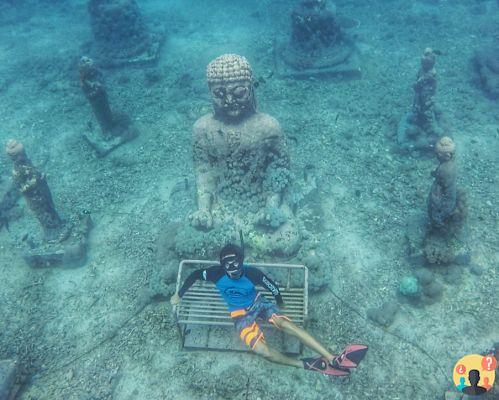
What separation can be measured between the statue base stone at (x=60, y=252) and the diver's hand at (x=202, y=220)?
252 cm

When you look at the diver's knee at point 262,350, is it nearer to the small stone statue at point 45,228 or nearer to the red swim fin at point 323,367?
the red swim fin at point 323,367

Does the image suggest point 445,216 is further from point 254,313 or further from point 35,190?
point 35,190

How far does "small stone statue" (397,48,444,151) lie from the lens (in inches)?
320

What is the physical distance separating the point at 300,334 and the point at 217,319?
132 centimetres

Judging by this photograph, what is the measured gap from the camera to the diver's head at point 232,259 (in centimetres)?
447

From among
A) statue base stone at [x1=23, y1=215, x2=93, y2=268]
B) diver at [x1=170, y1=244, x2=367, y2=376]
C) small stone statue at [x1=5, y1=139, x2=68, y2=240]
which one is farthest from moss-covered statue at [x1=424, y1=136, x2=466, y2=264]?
small stone statue at [x1=5, y1=139, x2=68, y2=240]

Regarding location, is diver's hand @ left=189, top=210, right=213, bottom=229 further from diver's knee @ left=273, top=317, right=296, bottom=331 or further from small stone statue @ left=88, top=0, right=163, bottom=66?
small stone statue @ left=88, top=0, right=163, bottom=66

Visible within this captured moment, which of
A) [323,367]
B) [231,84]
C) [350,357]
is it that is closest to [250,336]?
[323,367]

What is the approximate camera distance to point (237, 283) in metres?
4.77

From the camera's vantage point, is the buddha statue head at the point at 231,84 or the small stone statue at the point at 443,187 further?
the small stone statue at the point at 443,187

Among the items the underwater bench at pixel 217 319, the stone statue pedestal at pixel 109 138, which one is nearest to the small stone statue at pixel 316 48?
the stone statue pedestal at pixel 109 138

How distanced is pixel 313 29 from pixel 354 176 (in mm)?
5591

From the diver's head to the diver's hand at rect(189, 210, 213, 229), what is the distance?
156 cm

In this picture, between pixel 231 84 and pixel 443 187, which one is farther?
pixel 443 187
